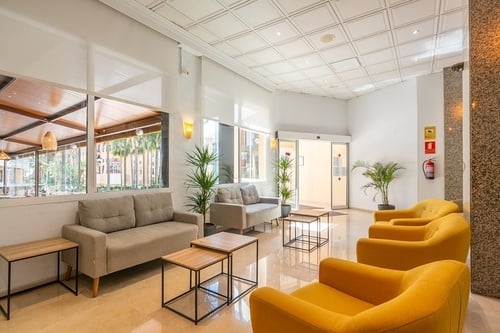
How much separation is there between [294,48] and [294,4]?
136cm

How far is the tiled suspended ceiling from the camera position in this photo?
12.1 ft

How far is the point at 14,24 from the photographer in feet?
9.16

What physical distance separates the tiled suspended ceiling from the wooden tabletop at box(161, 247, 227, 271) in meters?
3.26

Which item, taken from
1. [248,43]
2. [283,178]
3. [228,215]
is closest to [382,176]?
[283,178]

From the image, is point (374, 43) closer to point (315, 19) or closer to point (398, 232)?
point (315, 19)

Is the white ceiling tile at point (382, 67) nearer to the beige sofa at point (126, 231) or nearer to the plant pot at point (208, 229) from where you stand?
the plant pot at point (208, 229)

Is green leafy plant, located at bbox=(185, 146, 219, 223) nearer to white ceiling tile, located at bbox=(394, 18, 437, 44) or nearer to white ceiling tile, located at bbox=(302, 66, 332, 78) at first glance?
white ceiling tile, located at bbox=(302, 66, 332, 78)

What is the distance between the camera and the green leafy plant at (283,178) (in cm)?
712

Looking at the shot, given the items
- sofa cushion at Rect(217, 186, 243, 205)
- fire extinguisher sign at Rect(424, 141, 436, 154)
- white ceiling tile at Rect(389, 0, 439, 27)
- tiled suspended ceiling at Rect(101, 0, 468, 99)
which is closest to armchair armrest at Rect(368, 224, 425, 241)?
tiled suspended ceiling at Rect(101, 0, 468, 99)

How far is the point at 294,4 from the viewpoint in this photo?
3.62 meters

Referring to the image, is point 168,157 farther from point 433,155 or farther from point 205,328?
point 433,155

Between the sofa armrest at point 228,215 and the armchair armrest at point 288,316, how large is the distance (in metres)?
3.34

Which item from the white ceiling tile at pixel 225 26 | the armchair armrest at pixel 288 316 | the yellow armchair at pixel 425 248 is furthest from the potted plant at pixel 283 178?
the armchair armrest at pixel 288 316

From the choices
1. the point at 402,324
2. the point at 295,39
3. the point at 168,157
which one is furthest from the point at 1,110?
the point at 295,39
